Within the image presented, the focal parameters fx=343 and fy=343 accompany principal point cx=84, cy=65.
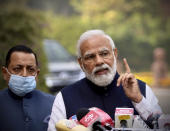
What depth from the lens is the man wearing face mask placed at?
340 centimetres

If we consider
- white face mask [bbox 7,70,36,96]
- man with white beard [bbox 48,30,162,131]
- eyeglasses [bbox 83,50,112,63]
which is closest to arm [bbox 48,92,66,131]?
man with white beard [bbox 48,30,162,131]

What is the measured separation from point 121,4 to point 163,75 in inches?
195

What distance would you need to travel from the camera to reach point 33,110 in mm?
3527

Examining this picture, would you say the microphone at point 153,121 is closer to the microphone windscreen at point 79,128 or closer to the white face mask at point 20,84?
the microphone windscreen at point 79,128

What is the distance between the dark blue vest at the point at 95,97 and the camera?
2982mm

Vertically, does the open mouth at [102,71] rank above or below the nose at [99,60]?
below

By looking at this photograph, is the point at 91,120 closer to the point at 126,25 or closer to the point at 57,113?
the point at 57,113

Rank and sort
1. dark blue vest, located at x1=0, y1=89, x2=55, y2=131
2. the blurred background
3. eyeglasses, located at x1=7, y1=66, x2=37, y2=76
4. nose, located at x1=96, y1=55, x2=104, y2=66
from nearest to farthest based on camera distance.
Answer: nose, located at x1=96, y1=55, x2=104, y2=66, dark blue vest, located at x1=0, y1=89, x2=55, y2=131, eyeglasses, located at x1=7, y1=66, x2=37, y2=76, the blurred background

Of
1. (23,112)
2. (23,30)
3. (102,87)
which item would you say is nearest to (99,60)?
(102,87)

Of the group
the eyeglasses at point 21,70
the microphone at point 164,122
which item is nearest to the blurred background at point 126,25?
the eyeglasses at point 21,70

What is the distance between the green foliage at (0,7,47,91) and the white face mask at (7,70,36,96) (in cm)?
303

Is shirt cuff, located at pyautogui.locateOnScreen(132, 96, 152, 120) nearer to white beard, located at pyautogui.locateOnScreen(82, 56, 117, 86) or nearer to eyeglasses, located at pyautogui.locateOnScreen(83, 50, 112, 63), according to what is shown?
white beard, located at pyautogui.locateOnScreen(82, 56, 117, 86)

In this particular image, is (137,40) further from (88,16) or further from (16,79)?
(16,79)

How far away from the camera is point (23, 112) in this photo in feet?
11.4
